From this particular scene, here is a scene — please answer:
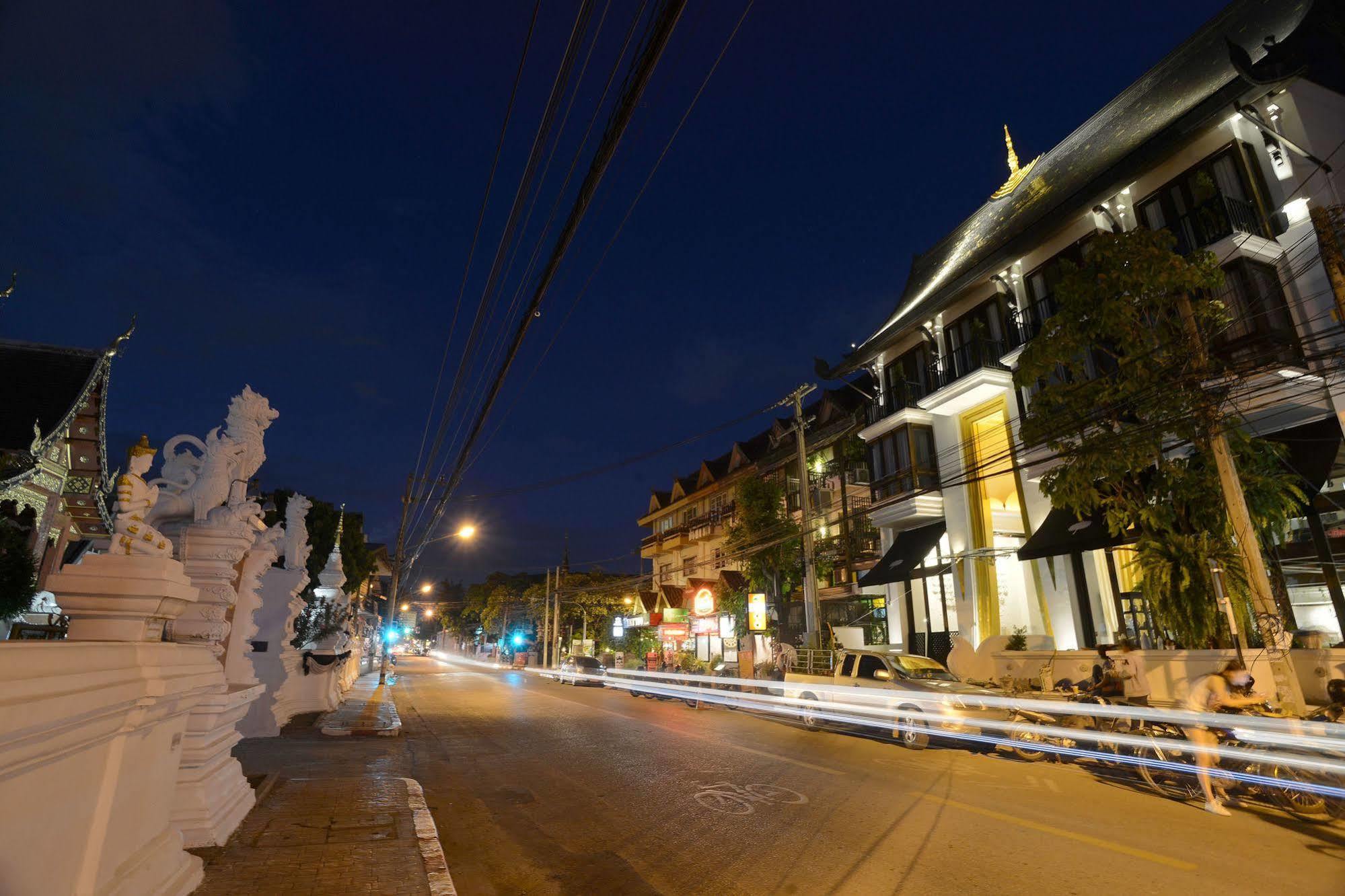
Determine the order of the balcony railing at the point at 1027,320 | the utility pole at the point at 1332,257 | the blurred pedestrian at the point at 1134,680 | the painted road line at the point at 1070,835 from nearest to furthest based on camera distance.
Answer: the painted road line at the point at 1070,835 < the utility pole at the point at 1332,257 < the blurred pedestrian at the point at 1134,680 < the balcony railing at the point at 1027,320

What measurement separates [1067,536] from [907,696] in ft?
23.1

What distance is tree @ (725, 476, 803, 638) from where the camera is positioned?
30.2m

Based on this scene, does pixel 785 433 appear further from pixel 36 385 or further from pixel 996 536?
pixel 36 385

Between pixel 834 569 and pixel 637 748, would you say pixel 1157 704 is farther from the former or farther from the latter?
pixel 834 569

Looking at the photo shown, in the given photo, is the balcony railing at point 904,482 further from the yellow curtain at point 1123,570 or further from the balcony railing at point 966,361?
the yellow curtain at point 1123,570

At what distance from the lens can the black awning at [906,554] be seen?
74.3 feet

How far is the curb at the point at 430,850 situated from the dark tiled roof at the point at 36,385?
13.6 m

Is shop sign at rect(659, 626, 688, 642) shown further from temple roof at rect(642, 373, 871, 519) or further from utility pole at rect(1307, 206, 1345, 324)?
utility pole at rect(1307, 206, 1345, 324)

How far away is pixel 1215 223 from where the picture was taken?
15570 millimetres

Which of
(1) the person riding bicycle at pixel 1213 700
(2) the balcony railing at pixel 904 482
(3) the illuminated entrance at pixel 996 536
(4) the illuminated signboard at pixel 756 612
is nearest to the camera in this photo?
(1) the person riding bicycle at pixel 1213 700

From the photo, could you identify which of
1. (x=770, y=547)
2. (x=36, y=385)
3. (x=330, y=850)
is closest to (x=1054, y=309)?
(x=770, y=547)

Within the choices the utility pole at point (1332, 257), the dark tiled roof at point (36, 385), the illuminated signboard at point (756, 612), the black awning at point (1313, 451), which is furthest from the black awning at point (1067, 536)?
the dark tiled roof at point (36, 385)

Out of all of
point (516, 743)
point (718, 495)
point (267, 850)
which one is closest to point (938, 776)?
point (516, 743)

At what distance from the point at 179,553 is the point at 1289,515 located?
Result: 1891cm
